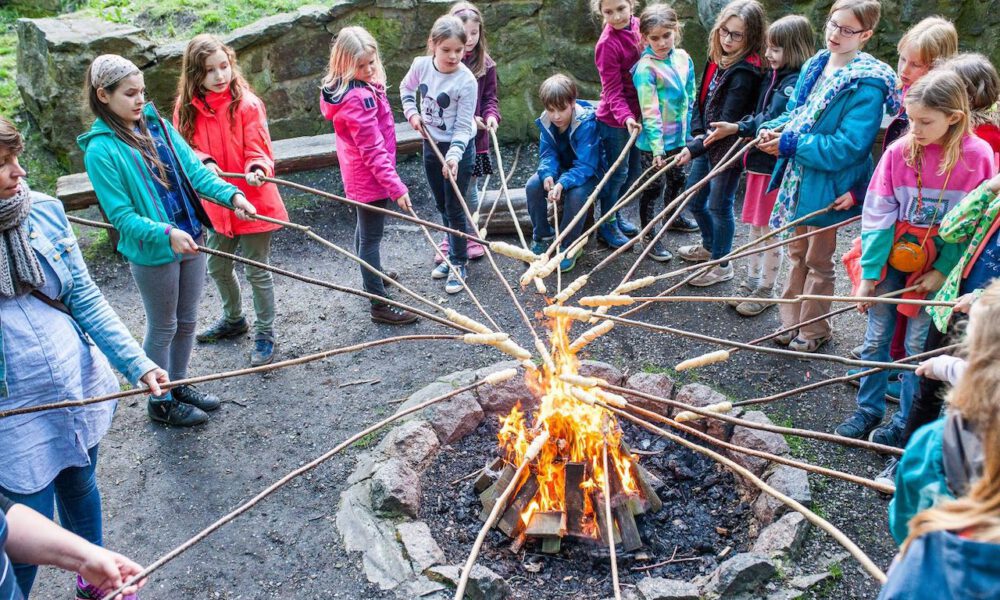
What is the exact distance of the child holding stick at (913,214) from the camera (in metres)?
3.25

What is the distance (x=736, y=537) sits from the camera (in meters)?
3.36

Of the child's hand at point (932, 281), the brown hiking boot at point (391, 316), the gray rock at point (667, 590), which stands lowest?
the gray rock at point (667, 590)

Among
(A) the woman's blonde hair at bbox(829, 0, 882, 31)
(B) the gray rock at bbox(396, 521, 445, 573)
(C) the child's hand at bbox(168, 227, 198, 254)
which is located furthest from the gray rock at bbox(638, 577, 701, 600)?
(A) the woman's blonde hair at bbox(829, 0, 882, 31)

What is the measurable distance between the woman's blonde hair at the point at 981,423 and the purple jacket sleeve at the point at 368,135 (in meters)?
3.63

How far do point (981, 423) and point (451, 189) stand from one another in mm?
4280

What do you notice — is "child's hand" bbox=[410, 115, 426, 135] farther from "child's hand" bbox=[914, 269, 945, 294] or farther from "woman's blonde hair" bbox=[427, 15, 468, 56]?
"child's hand" bbox=[914, 269, 945, 294]

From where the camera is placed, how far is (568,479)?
3363 millimetres

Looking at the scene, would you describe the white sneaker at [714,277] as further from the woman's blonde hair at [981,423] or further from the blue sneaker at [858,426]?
the woman's blonde hair at [981,423]

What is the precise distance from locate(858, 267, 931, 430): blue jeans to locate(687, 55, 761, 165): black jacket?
5.11 feet

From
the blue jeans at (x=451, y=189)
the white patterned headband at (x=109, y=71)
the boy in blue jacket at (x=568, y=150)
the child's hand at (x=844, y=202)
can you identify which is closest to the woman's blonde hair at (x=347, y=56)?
the blue jeans at (x=451, y=189)

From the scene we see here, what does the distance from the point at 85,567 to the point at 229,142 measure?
114 inches

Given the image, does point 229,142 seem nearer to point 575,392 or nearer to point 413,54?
point 575,392

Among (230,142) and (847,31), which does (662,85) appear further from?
(230,142)

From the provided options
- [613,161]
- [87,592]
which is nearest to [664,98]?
[613,161]
